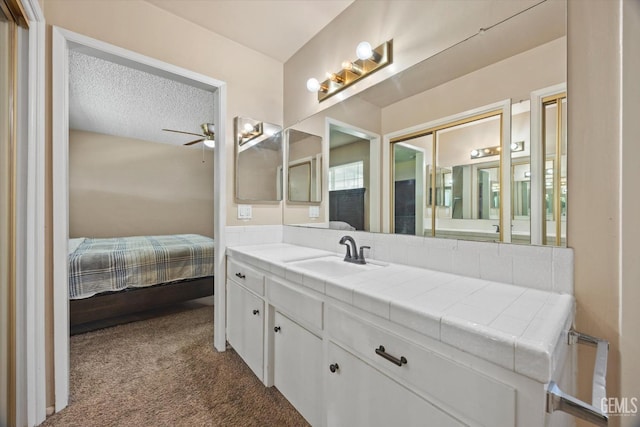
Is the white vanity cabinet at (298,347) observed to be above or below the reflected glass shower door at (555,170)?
below

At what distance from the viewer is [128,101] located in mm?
3287

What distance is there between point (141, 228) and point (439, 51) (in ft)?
17.6

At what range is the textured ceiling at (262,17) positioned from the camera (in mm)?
1754

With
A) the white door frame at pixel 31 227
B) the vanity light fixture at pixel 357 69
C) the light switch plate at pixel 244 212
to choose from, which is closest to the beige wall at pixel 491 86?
the vanity light fixture at pixel 357 69

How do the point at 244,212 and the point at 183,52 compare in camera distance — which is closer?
the point at 183,52

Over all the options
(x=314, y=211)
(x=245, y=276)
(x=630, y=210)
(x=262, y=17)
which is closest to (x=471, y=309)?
(x=630, y=210)

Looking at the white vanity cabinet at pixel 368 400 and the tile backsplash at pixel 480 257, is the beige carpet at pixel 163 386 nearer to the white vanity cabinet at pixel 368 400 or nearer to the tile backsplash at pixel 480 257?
the white vanity cabinet at pixel 368 400

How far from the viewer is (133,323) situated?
258 centimetres

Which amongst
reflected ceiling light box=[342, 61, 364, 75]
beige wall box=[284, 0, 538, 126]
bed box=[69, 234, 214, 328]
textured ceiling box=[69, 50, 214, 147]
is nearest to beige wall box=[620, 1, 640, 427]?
beige wall box=[284, 0, 538, 126]

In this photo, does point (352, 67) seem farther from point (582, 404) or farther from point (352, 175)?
point (582, 404)

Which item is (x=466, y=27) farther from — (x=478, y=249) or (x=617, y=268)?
(x=617, y=268)

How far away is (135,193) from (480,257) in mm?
5541

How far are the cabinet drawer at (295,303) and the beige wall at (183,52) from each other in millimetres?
898

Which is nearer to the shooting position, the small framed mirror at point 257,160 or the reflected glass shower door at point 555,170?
the reflected glass shower door at point 555,170
